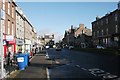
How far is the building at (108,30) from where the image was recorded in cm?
6550

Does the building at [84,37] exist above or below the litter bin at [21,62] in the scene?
above

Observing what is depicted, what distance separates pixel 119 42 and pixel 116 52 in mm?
17718

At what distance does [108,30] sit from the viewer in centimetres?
7488

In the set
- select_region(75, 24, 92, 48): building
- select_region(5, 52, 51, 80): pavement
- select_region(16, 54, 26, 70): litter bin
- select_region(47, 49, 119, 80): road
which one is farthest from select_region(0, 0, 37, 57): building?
select_region(75, 24, 92, 48): building

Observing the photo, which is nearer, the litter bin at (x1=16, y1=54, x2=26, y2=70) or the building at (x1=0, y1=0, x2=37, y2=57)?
the litter bin at (x1=16, y1=54, x2=26, y2=70)

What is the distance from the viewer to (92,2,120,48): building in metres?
65.5

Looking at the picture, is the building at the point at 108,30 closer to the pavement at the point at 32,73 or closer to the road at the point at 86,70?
the road at the point at 86,70

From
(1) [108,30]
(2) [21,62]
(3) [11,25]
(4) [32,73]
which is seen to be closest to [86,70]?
(4) [32,73]

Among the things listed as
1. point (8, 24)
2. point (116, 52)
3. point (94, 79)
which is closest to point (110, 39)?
point (116, 52)

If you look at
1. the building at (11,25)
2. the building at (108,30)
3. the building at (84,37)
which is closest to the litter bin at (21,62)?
the building at (11,25)

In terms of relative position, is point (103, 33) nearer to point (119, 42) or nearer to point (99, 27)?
point (99, 27)

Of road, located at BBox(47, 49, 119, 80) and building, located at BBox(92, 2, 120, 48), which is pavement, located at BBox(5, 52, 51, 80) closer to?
road, located at BBox(47, 49, 119, 80)

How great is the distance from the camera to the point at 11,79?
1486cm

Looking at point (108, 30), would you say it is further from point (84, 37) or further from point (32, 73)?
point (32, 73)
